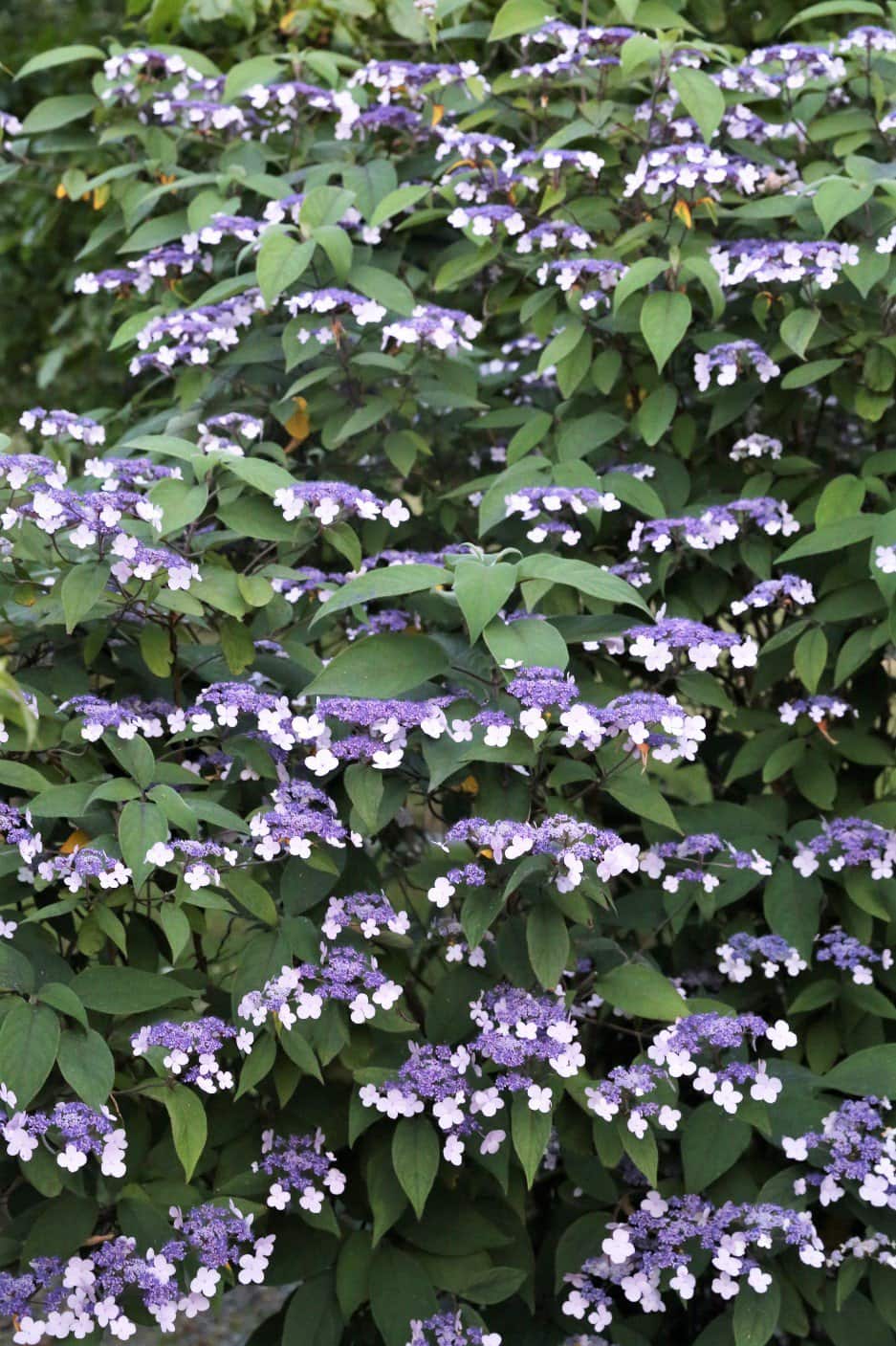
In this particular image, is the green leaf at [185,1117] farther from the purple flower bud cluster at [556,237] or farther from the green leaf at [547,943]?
Answer: the purple flower bud cluster at [556,237]

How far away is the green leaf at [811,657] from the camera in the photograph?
2271mm

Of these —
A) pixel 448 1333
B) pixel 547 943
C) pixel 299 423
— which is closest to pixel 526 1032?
pixel 547 943

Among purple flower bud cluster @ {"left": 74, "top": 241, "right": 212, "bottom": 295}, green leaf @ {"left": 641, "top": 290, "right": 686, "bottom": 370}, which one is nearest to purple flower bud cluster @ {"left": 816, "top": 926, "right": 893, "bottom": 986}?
green leaf @ {"left": 641, "top": 290, "right": 686, "bottom": 370}

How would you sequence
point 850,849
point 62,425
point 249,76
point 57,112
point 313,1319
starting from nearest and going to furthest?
point 313,1319, point 850,849, point 62,425, point 249,76, point 57,112

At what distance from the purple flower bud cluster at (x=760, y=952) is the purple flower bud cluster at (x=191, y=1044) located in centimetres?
74

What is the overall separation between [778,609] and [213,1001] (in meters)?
1.12

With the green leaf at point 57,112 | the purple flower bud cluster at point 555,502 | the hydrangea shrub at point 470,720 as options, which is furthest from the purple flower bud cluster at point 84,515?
the green leaf at point 57,112

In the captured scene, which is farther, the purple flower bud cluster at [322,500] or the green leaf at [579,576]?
the purple flower bud cluster at [322,500]

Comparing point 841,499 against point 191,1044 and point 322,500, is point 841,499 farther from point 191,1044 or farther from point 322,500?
point 191,1044

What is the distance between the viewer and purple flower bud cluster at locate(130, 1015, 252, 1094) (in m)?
1.82

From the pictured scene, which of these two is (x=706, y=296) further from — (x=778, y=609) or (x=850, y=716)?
(x=850, y=716)

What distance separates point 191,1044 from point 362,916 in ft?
0.84

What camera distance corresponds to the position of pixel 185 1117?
1846mm

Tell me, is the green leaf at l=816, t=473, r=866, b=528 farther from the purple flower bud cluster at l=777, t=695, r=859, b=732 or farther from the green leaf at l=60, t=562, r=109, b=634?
the green leaf at l=60, t=562, r=109, b=634
